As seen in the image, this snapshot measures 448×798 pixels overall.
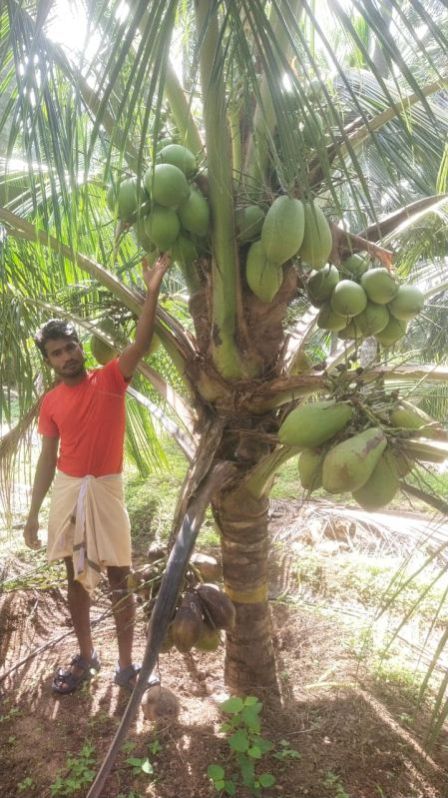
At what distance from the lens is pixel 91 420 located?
93.7 inches

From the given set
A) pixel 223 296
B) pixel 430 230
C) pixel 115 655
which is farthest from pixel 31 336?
pixel 430 230

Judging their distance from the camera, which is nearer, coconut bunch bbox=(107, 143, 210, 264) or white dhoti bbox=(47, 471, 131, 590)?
coconut bunch bbox=(107, 143, 210, 264)

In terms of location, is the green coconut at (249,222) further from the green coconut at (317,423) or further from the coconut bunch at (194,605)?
the coconut bunch at (194,605)

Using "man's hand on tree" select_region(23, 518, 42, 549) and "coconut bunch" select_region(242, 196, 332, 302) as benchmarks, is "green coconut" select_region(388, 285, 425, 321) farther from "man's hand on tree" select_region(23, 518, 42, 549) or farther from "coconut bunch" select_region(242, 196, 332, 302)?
"man's hand on tree" select_region(23, 518, 42, 549)

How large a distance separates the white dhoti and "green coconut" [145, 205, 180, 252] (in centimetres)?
116

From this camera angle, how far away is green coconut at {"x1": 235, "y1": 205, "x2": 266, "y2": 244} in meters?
1.63

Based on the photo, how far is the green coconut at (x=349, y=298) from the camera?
1.64 m

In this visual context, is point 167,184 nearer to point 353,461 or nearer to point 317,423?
point 317,423

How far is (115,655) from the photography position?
2.78m

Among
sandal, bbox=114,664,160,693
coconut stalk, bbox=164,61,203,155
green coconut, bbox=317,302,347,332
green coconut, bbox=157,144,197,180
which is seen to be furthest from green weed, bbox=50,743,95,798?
coconut stalk, bbox=164,61,203,155

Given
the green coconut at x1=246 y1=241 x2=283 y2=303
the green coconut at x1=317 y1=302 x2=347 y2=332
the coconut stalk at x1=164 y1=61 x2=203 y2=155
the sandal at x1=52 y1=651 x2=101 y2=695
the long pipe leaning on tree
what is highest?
the coconut stalk at x1=164 y1=61 x2=203 y2=155

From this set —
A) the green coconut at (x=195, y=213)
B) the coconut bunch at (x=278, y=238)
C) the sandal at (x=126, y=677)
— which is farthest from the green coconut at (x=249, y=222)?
the sandal at (x=126, y=677)

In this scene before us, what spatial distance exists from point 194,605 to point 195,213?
1.12 m

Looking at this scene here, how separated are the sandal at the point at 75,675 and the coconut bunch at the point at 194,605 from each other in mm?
848
